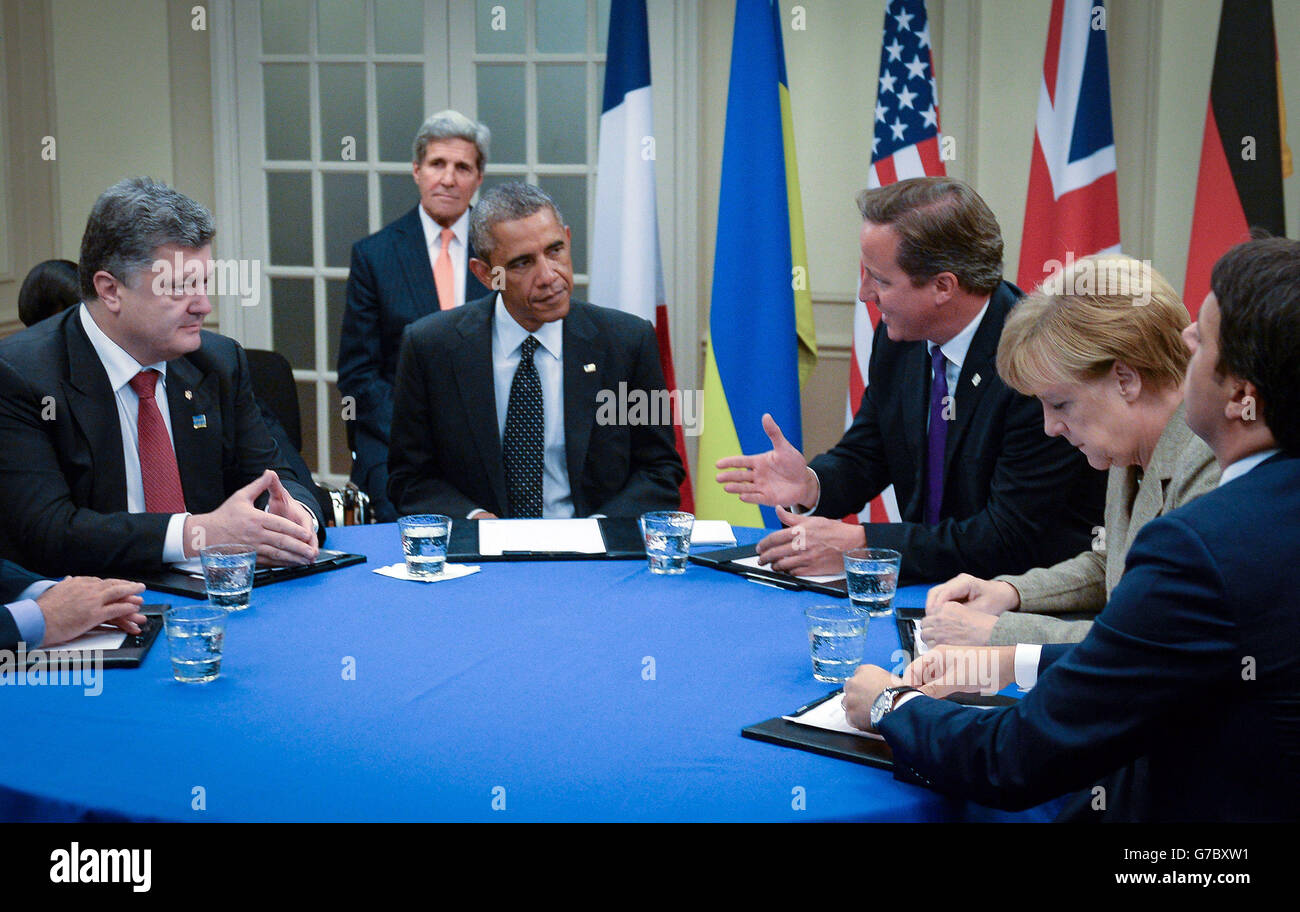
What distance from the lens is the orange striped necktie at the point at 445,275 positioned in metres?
4.69

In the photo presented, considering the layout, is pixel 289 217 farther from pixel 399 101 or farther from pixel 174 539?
pixel 174 539

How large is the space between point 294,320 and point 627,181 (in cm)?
194

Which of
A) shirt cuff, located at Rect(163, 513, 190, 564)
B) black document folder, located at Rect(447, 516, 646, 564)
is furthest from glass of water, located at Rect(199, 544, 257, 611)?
black document folder, located at Rect(447, 516, 646, 564)

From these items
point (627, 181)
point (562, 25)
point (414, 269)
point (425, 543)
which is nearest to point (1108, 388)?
point (425, 543)

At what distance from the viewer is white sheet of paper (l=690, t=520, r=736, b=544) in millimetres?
2777

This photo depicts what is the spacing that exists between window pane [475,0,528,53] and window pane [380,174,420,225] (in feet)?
2.16

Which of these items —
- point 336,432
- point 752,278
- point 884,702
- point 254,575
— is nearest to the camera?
point 884,702

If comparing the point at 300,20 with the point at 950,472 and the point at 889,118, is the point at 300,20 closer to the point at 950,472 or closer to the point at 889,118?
the point at 889,118

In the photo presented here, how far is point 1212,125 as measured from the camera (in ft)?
14.0

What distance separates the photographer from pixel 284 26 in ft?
18.6

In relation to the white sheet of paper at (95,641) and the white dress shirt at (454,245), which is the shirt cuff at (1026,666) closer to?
the white sheet of paper at (95,641)
